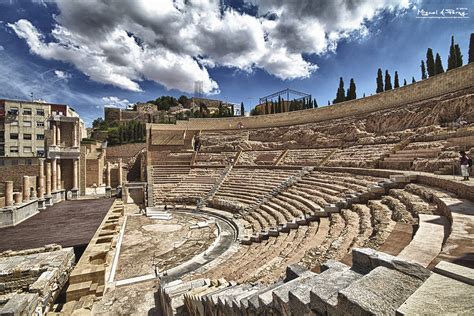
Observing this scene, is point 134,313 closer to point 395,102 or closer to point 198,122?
point 395,102

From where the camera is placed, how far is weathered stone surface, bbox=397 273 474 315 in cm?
125

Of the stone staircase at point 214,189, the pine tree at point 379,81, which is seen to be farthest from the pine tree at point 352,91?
the stone staircase at point 214,189

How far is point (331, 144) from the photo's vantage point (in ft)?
67.9

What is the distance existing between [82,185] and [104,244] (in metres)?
19.6

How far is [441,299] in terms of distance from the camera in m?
1.39

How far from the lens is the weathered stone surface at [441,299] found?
49.2 inches

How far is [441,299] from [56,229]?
15373 mm

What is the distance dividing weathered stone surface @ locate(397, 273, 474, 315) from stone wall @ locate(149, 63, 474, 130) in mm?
19810

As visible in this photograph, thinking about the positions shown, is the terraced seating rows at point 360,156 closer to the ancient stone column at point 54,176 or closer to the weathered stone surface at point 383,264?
the weathered stone surface at point 383,264

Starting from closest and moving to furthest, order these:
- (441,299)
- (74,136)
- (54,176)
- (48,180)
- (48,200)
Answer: (441,299) < (48,200) < (48,180) < (54,176) < (74,136)

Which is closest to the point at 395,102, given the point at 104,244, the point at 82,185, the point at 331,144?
the point at 331,144

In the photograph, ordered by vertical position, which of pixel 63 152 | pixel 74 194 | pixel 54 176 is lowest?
pixel 74 194

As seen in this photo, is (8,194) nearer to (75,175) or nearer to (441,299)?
(75,175)

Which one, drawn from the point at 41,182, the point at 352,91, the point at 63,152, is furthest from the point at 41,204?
the point at 352,91
